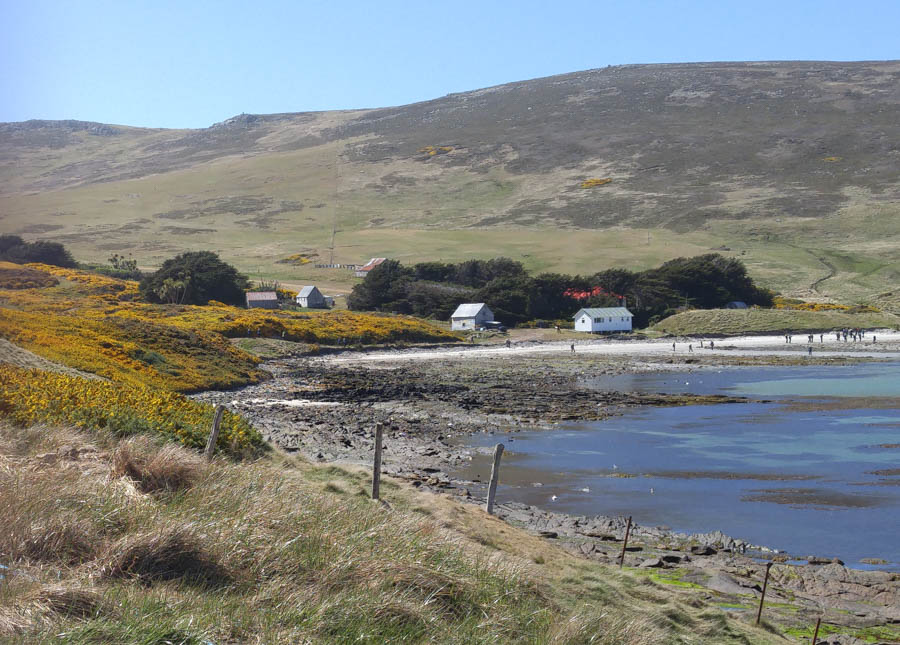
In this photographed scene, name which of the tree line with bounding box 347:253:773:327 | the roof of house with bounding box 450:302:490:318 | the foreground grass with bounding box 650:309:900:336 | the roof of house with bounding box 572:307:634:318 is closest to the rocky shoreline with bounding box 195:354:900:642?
the roof of house with bounding box 572:307:634:318

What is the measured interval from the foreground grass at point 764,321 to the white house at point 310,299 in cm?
3348

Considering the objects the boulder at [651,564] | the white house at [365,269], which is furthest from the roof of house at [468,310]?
the boulder at [651,564]

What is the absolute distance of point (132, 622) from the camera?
5848mm

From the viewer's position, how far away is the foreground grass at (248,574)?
6.09m

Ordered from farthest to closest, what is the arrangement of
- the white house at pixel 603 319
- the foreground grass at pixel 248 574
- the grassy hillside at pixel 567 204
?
the grassy hillside at pixel 567 204
the white house at pixel 603 319
the foreground grass at pixel 248 574

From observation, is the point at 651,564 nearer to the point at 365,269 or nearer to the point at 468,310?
the point at 468,310

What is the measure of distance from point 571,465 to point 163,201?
16514cm

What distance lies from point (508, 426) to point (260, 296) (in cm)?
5421

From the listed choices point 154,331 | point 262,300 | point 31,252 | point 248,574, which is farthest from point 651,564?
point 31,252

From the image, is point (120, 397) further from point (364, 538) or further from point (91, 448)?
point (364, 538)

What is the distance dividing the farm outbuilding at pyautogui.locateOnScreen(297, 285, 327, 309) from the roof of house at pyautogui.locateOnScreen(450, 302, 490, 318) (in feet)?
46.6

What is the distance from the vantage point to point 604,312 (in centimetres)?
7812

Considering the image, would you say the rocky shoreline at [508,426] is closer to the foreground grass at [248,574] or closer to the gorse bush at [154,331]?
the gorse bush at [154,331]

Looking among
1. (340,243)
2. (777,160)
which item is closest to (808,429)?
(340,243)
